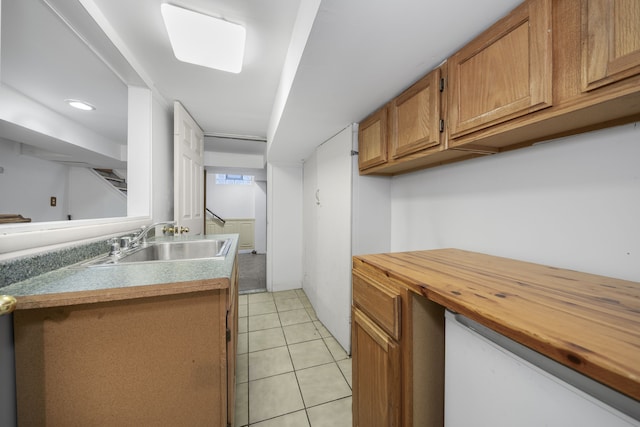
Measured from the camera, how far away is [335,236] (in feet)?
6.36

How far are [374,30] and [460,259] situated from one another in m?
1.03

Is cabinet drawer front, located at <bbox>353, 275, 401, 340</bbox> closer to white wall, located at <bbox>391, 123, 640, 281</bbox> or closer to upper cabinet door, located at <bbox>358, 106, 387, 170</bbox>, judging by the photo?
white wall, located at <bbox>391, 123, 640, 281</bbox>

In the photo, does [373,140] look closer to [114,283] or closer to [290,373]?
[114,283]

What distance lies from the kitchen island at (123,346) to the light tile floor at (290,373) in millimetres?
621

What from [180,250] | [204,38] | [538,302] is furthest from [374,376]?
[204,38]

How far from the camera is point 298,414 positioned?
4.17 feet

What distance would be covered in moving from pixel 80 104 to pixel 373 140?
2.84m

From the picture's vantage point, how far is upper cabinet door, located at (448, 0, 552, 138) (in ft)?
2.16

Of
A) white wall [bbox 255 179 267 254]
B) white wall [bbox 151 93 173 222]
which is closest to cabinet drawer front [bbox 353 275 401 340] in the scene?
white wall [bbox 151 93 173 222]

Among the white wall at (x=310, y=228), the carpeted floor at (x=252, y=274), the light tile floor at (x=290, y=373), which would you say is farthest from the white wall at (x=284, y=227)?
the light tile floor at (x=290, y=373)

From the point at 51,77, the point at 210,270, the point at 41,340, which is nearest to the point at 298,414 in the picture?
the point at 210,270

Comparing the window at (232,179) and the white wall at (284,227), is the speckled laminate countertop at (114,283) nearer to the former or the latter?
the white wall at (284,227)

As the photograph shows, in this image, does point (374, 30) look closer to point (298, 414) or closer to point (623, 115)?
point (623, 115)

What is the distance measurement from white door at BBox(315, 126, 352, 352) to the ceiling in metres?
0.22
